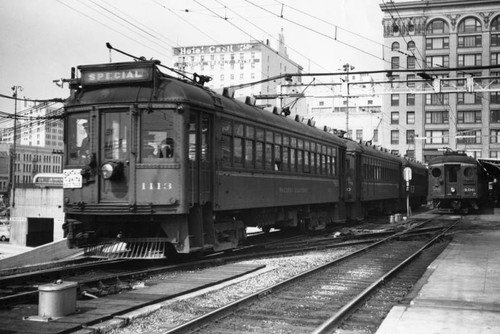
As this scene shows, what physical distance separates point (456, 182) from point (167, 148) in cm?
2547

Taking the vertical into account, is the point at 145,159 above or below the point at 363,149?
below

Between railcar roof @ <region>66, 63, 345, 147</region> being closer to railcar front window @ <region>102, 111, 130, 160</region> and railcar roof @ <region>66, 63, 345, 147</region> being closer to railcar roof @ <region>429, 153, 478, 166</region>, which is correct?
railcar front window @ <region>102, 111, 130, 160</region>

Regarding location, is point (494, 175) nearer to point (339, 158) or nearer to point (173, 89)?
point (339, 158)

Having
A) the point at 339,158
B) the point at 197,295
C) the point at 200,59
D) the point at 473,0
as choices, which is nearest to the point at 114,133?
the point at 197,295

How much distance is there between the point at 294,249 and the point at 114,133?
5.73 m

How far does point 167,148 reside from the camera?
10609mm

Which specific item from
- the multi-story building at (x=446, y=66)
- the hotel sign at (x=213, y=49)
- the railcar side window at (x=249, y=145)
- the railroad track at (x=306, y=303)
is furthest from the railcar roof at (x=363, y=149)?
A: the hotel sign at (x=213, y=49)

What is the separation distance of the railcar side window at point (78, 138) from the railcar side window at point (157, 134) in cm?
116

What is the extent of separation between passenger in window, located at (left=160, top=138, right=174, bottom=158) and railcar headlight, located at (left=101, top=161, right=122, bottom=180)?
82 centimetres

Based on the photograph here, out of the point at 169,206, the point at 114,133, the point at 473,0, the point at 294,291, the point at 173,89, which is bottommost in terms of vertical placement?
the point at 294,291

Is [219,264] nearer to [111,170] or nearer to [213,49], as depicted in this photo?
[111,170]

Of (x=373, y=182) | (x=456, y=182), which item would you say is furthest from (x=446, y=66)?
(x=373, y=182)

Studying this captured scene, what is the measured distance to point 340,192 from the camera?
21.8m

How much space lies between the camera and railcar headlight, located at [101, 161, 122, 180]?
10.5 m
